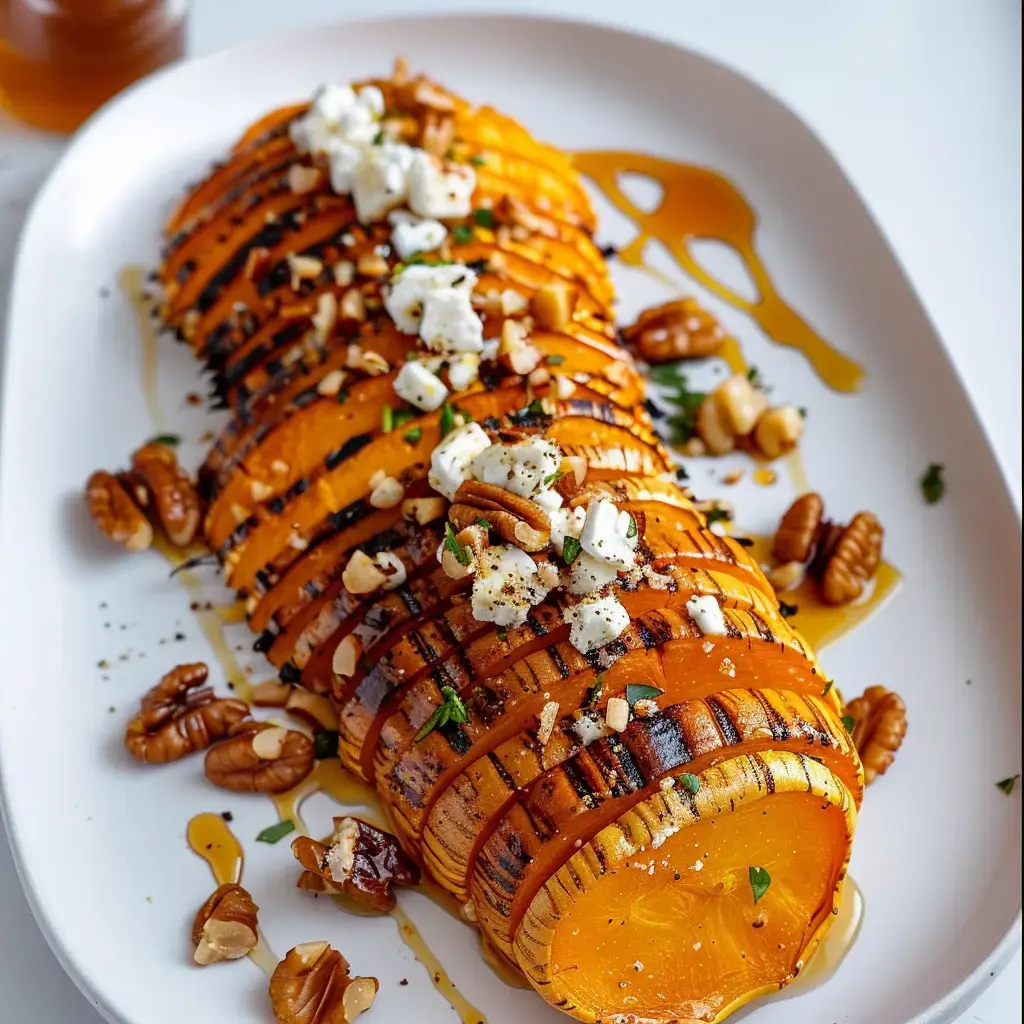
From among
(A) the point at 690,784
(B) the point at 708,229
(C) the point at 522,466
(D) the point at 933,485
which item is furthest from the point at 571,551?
(B) the point at 708,229

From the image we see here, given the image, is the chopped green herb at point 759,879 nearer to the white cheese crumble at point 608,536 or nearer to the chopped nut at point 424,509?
the white cheese crumble at point 608,536

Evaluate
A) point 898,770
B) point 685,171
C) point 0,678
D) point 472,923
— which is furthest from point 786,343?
point 0,678

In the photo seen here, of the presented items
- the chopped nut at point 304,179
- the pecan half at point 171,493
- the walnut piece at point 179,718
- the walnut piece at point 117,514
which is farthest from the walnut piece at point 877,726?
the chopped nut at point 304,179

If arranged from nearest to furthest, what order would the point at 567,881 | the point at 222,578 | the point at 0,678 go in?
the point at 567,881 < the point at 0,678 < the point at 222,578

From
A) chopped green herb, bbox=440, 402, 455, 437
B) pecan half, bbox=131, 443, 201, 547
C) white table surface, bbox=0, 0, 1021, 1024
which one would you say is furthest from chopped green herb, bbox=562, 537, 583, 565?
white table surface, bbox=0, 0, 1021, 1024

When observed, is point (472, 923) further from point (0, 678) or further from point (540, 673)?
point (0, 678)

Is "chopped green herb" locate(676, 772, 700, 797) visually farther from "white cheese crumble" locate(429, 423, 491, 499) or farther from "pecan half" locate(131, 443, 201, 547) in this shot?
"pecan half" locate(131, 443, 201, 547)
